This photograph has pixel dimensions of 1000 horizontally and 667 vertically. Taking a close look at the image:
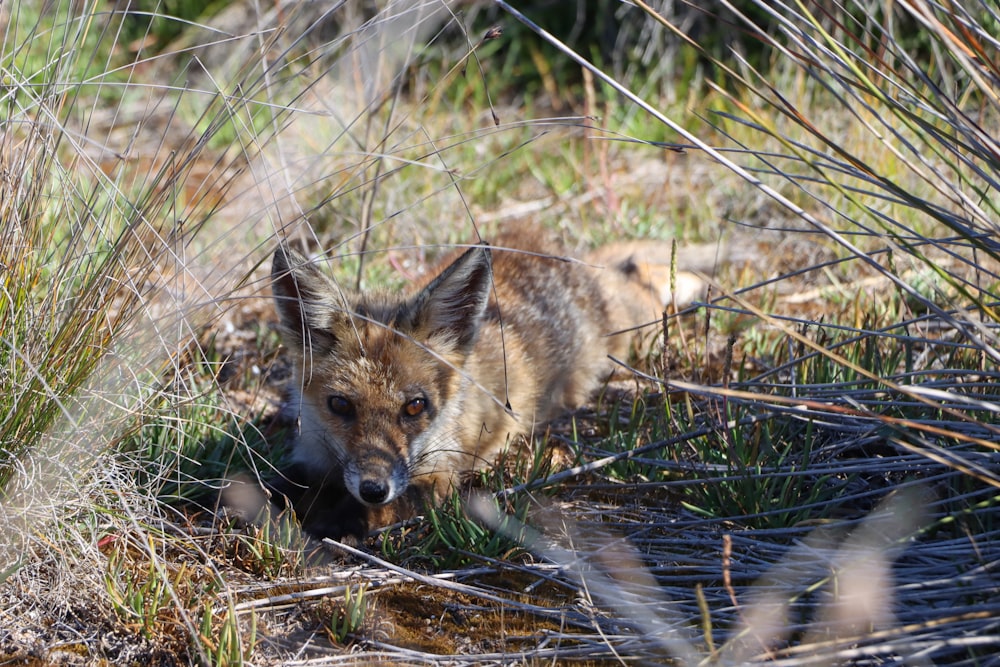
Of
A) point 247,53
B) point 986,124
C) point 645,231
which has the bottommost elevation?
point 247,53

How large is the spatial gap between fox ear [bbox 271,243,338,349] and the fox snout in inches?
22.3

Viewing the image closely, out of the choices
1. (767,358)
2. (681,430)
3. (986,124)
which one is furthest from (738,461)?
(986,124)

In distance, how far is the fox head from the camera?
3617 millimetres

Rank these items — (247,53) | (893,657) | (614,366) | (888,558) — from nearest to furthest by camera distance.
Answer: (893,657) → (888,558) → (614,366) → (247,53)

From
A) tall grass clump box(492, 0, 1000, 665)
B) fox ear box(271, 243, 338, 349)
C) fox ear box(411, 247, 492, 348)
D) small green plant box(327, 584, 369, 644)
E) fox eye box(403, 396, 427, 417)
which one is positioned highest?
tall grass clump box(492, 0, 1000, 665)

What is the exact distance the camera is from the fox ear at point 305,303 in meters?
3.61

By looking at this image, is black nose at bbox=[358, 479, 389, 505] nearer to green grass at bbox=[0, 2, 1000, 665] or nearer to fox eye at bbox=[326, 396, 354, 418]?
green grass at bbox=[0, 2, 1000, 665]

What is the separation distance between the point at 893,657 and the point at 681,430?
1282 millimetres

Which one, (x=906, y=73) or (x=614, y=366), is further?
(x=906, y=73)

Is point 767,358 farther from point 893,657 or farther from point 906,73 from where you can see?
point 906,73

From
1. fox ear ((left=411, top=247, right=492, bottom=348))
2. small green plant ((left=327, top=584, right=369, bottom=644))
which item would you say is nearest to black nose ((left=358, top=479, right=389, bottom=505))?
small green plant ((left=327, top=584, right=369, bottom=644))

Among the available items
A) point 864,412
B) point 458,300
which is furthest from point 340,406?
point 864,412

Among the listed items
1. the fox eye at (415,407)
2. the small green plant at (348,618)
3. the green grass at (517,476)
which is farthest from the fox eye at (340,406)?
the small green plant at (348,618)

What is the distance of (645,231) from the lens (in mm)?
6125
